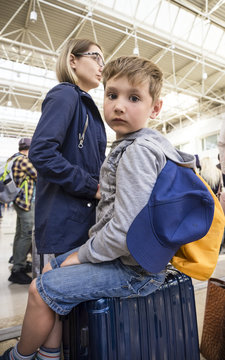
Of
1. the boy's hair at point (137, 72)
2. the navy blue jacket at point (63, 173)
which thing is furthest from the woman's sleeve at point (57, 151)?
the boy's hair at point (137, 72)

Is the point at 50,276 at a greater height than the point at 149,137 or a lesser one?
lesser

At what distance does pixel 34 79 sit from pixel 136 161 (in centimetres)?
1077

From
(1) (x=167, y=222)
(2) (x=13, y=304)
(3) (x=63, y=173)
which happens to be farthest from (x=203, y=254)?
(2) (x=13, y=304)

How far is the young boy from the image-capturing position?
0.82 m

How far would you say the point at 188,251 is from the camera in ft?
2.87

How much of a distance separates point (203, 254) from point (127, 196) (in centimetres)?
35

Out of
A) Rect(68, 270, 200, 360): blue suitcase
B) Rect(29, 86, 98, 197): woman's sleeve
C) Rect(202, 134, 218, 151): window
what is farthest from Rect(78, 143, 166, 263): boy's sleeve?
Rect(202, 134, 218, 151): window

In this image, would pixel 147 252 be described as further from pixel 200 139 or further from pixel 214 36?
pixel 200 139

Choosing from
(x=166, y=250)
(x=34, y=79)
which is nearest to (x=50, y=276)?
(x=166, y=250)

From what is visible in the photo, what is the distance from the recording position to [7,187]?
115 inches

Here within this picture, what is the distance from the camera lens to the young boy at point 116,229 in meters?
0.82

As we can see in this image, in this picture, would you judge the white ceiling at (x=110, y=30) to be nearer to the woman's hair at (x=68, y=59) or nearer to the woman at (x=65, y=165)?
the woman's hair at (x=68, y=59)

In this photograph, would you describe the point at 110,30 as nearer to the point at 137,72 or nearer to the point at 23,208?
the point at 23,208

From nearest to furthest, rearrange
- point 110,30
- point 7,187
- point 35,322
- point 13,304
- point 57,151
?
point 35,322
point 57,151
point 13,304
point 7,187
point 110,30
